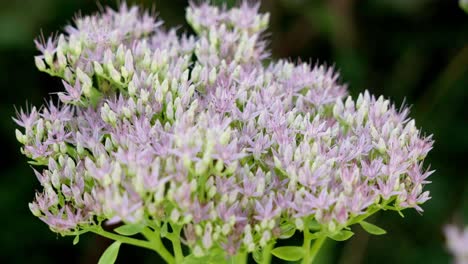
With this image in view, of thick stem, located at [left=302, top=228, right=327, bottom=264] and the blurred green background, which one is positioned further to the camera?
the blurred green background

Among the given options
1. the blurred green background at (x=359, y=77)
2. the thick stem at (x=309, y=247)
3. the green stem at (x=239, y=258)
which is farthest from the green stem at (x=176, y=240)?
the blurred green background at (x=359, y=77)

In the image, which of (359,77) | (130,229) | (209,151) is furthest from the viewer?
(359,77)

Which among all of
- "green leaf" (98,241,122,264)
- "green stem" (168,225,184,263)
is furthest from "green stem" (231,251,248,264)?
"green leaf" (98,241,122,264)

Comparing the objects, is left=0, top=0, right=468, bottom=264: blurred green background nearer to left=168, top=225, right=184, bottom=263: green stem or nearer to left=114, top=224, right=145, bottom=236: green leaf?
left=168, top=225, right=184, bottom=263: green stem

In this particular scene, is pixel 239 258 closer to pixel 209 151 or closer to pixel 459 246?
pixel 209 151

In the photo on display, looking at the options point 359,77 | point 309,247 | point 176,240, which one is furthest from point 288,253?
point 359,77

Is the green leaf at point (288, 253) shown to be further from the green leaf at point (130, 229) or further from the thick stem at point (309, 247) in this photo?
the green leaf at point (130, 229)
